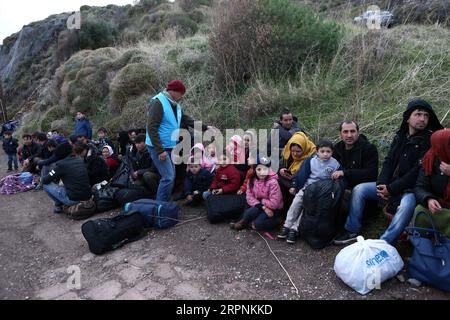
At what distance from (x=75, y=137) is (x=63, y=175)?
263cm

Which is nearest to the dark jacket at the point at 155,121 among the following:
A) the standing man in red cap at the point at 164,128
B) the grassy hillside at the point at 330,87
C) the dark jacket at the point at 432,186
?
the standing man in red cap at the point at 164,128

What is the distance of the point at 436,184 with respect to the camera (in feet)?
10.4

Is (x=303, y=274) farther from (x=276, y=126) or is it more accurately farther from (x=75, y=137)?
(x=75, y=137)

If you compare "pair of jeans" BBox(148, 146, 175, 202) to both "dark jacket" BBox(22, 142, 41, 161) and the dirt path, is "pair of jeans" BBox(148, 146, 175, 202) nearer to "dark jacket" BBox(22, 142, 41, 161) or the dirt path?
the dirt path

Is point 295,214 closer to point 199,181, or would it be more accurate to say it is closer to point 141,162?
point 199,181

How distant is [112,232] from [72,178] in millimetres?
1732

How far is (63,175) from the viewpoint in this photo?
18.2 feet

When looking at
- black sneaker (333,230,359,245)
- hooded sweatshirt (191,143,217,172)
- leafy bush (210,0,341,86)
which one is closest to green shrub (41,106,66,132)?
leafy bush (210,0,341,86)

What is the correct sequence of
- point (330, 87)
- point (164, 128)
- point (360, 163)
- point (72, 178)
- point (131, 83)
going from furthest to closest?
point (131, 83), point (330, 87), point (72, 178), point (164, 128), point (360, 163)

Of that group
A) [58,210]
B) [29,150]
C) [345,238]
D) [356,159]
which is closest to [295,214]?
[345,238]

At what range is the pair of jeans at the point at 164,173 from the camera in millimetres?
4797

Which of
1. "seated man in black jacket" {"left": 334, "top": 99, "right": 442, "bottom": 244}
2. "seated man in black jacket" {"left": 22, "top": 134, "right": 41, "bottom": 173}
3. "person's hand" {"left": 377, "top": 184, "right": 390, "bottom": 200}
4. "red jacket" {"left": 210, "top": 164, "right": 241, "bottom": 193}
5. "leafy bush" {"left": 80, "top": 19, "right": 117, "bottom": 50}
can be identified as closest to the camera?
"seated man in black jacket" {"left": 334, "top": 99, "right": 442, "bottom": 244}

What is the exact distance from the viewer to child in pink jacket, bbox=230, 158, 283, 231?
4.29 m

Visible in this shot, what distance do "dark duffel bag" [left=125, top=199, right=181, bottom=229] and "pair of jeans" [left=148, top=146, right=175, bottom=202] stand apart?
25 cm
